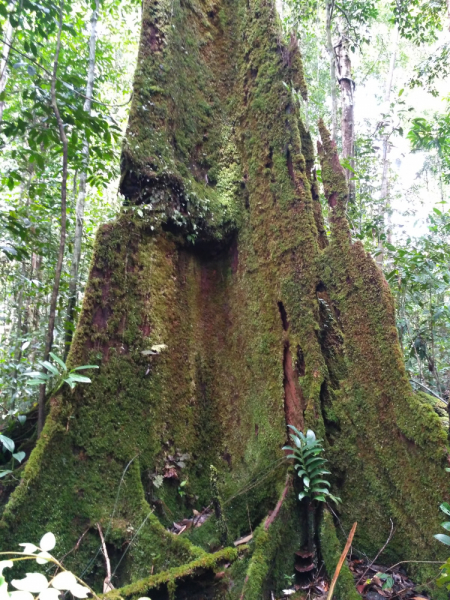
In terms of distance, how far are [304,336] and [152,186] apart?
7.49 feet

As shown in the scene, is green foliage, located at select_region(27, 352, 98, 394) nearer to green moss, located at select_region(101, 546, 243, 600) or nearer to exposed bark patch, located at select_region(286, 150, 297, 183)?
green moss, located at select_region(101, 546, 243, 600)

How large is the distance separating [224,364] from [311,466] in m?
1.57

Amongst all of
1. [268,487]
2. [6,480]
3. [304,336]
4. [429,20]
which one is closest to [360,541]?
[268,487]

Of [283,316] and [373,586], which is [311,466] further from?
[283,316]

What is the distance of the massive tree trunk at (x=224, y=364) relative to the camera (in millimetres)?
2893

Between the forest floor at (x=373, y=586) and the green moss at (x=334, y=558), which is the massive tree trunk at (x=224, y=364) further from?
the forest floor at (x=373, y=586)

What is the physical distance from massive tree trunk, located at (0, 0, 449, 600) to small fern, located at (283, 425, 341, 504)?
5.3 inches

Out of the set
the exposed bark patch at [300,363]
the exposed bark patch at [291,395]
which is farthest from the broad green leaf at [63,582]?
the exposed bark patch at [300,363]

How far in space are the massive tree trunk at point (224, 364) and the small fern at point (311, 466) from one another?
0.14m

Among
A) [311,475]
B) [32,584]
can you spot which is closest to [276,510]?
[311,475]

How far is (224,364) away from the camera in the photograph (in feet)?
14.3

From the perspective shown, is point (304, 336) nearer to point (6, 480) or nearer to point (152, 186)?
point (152, 186)

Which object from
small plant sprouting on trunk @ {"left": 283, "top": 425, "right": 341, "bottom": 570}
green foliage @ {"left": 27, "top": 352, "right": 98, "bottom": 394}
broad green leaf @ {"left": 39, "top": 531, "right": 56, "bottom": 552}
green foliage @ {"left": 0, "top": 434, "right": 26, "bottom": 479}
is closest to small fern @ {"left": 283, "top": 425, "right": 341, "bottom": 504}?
small plant sprouting on trunk @ {"left": 283, "top": 425, "right": 341, "bottom": 570}

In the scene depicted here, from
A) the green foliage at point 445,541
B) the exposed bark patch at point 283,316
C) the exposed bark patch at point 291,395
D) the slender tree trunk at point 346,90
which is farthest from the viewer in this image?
the slender tree trunk at point 346,90
